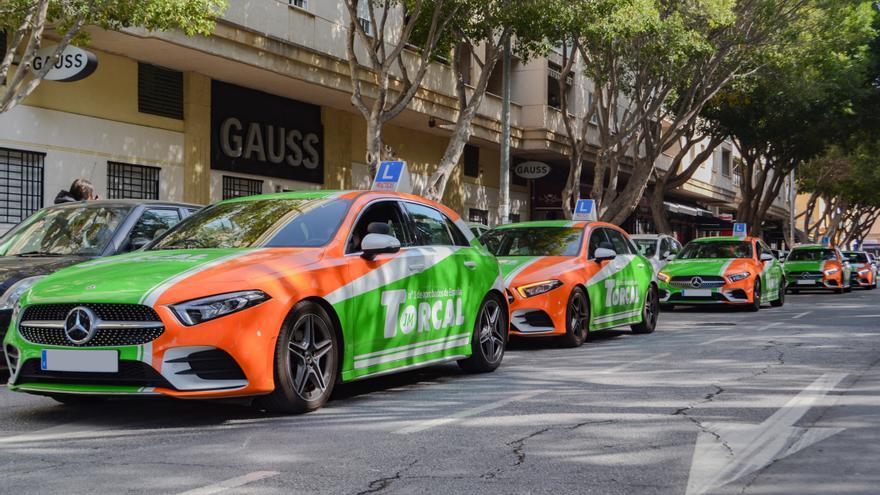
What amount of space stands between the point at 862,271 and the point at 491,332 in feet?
98.9

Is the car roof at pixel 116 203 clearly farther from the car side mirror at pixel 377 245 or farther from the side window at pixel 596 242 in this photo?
the side window at pixel 596 242

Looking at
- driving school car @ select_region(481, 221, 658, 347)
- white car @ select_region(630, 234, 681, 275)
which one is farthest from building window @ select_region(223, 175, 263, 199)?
driving school car @ select_region(481, 221, 658, 347)

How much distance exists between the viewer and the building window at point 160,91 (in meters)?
19.5

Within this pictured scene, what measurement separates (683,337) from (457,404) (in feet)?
22.2

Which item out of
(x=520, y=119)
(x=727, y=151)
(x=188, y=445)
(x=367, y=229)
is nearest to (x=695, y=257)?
(x=520, y=119)

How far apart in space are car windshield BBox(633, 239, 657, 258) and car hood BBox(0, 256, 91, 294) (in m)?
15.7

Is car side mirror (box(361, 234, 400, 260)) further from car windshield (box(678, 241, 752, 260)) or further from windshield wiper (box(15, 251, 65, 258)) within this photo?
car windshield (box(678, 241, 752, 260))

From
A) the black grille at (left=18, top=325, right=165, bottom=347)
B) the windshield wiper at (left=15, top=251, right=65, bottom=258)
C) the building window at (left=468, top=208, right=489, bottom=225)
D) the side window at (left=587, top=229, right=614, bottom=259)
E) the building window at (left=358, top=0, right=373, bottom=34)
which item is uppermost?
the building window at (left=358, top=0, right=373, bottom=34)

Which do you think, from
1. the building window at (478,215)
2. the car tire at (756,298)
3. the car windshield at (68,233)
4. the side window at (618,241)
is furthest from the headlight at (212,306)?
the building window at (478,215)

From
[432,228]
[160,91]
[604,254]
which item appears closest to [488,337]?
[432,228]

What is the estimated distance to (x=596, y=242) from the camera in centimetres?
1320

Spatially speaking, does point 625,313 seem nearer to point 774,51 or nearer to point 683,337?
point 683,337

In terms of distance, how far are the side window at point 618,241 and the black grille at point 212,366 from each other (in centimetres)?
809

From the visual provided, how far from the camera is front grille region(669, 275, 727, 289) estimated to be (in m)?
19.7
